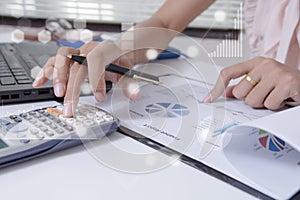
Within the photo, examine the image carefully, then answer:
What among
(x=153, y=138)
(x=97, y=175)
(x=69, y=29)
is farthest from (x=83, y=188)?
(x=69, y=29)

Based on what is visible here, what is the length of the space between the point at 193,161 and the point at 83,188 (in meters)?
0.12

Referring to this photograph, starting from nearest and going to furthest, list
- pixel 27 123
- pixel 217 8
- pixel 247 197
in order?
pixel 247 197
pixel 27 123
pixel 217 8

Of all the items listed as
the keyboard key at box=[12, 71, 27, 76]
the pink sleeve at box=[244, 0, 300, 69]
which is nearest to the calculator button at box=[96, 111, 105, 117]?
the keyboard key at box=[12, 71, 27, 76]

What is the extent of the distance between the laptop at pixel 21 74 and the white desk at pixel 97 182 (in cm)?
20

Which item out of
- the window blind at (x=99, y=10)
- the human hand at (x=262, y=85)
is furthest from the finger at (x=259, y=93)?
the window blind at (x=99, y=10)

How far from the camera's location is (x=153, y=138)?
457 millimetres

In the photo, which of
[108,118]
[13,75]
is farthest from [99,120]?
[13,75]

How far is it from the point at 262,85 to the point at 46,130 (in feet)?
1.08

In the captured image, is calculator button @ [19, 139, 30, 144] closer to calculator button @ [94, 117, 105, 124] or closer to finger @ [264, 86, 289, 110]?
calculator button @ [94, 117, 105, 124]

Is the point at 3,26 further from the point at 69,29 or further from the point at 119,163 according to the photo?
the point at 119,163

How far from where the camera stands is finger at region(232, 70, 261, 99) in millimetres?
587

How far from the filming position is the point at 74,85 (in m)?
0.55

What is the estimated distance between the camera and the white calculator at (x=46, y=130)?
39cm

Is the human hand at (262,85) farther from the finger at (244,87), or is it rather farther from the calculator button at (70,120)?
the calculator button at (70,120)
